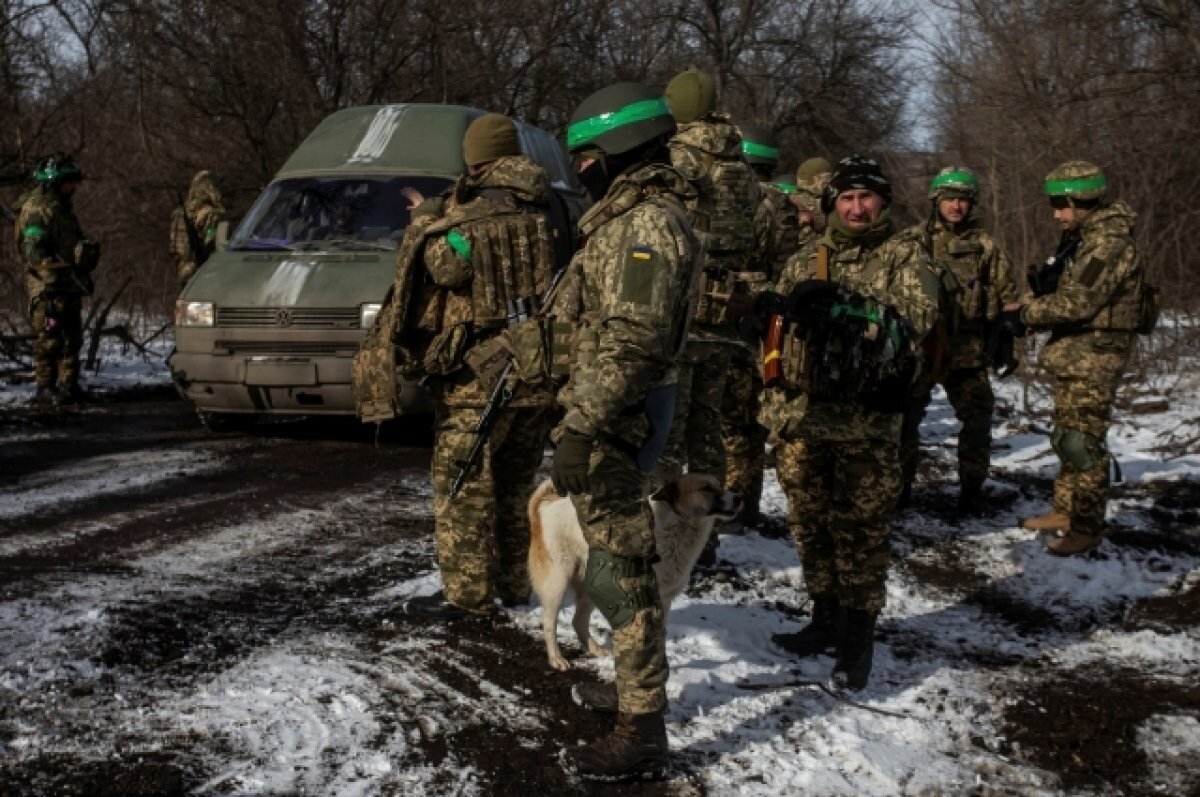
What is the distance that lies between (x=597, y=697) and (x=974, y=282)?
442 centimetres

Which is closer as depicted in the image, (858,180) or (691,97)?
(858,180)

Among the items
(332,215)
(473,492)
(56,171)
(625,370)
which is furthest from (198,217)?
(625,370)

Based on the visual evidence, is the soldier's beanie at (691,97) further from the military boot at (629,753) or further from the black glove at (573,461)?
the military boot at (629,753)

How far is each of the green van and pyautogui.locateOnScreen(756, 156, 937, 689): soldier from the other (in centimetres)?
395

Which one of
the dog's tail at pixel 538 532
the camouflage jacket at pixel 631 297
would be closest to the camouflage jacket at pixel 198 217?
the dog's tail at pixel 538 532

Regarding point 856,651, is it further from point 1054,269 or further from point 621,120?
point 1054,269

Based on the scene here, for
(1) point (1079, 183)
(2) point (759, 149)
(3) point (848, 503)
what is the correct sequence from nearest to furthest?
(3) point (848, 503)
(1) point (1079, 183)
(2) point (759, 149)

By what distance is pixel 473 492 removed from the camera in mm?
4734

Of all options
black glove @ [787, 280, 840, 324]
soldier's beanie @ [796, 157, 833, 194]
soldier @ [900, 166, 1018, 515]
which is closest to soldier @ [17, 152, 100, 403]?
soldier's beanie @ [796, 157, 833, 194]

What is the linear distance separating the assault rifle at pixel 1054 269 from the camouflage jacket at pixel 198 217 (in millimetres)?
8630

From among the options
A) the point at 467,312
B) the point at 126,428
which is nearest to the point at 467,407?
the point at 467,312

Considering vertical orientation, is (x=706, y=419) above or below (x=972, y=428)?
above

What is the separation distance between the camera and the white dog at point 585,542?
4230mm

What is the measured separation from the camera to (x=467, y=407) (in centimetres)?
470
